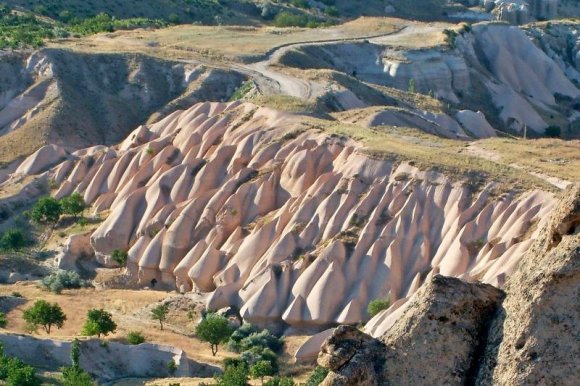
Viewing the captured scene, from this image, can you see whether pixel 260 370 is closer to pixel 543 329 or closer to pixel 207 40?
pixel 543 329

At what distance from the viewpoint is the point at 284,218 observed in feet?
173

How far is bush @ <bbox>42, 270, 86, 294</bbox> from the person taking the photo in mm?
52188

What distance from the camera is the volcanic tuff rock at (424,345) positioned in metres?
14.0

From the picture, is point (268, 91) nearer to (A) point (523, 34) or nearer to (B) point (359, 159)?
(B) point (359, 159)

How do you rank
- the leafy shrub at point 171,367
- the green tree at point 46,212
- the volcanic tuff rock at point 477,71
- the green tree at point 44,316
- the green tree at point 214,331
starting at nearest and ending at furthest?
the leafy shrub at point 171,367 < the green tree at point 214,331 < the green tree at point 44,316 < the green tree at point 46,212 < the volcanic tuff rock at point 477,71

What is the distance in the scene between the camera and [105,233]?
187 ft

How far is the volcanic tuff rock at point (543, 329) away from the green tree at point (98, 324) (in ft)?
102

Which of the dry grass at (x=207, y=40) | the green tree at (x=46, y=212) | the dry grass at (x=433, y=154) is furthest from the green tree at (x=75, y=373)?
the dry grass at (x=207, y=40)

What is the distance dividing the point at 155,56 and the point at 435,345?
220ft

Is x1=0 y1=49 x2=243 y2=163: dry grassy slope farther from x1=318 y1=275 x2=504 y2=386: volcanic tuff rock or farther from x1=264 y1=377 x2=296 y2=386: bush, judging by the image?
x1=318 y1=275 x2=504 y2=386: volcanic tuff rock

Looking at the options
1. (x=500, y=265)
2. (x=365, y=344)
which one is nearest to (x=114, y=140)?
(x=500, y=265)

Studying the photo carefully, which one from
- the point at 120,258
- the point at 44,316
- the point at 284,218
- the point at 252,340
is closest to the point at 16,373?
the point at 44,316

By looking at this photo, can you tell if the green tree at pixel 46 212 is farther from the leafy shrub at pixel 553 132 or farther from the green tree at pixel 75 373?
the leafy shrub at pixel 553 132

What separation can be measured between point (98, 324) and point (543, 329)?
31921mm
